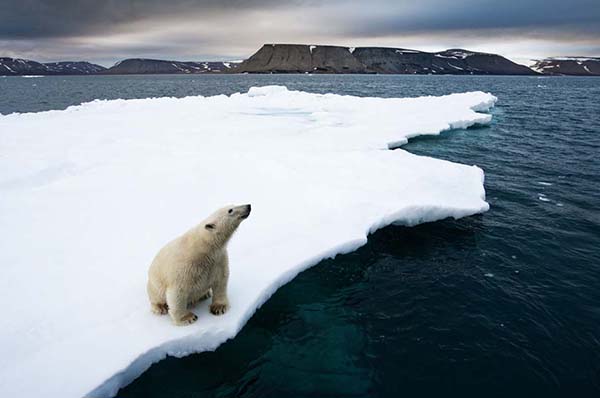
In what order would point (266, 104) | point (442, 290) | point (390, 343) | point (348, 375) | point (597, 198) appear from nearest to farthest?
point (348, 375), point (390, 343), point (442, 290), point (597, 198), point (266, 104)

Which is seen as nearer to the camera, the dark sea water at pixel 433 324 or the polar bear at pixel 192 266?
the polar bear at pixel 192 266

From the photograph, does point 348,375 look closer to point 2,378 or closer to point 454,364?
point 454,364

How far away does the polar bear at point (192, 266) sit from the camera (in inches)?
190

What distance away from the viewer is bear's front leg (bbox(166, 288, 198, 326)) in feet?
15.7

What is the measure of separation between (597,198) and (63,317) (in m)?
14.6

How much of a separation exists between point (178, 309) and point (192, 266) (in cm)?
58

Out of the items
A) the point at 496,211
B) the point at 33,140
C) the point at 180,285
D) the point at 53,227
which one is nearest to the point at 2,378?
the point at 180,285

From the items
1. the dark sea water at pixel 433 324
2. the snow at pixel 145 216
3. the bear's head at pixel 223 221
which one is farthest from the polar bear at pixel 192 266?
the dark sea water at pixel 433 324

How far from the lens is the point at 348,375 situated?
5207mm

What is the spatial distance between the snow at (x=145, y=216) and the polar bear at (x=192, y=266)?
27 centimetres

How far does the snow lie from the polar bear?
0.88ft

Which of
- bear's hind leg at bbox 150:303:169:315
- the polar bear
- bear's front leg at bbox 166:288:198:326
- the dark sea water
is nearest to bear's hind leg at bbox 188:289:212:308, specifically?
the polar bear

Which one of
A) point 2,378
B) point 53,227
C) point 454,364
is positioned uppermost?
point 53,227

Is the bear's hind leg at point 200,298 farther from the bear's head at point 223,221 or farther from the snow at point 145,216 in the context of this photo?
the bear's head at point 223,221
